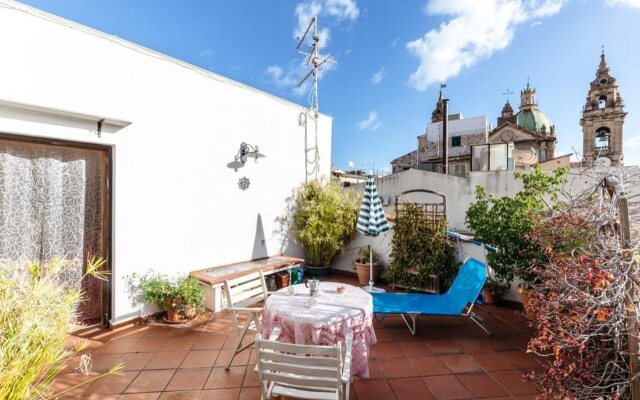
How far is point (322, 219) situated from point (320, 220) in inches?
2.9

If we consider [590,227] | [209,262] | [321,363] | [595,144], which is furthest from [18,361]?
[595,144]

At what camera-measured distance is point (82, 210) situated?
14.4ft

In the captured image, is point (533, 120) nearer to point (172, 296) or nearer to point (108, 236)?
point (172, 296)

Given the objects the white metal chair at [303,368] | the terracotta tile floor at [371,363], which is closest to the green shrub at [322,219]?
the terracotta tile floor at [371,363]

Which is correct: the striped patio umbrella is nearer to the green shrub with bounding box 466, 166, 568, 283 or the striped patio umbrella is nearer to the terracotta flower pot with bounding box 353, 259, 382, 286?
the terracotta flower pot with bounding box 353, 259, 382, 286

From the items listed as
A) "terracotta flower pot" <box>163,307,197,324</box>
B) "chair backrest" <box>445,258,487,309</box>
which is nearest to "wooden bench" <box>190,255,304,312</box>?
"terracotta flower pot" <box>163,307,197,324</box>

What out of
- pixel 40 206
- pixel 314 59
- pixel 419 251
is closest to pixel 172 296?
pixel 40 206

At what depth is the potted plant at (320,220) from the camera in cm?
751

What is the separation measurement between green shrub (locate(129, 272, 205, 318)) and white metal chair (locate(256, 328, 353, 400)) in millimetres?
2992

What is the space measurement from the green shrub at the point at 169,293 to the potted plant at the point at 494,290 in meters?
5.24

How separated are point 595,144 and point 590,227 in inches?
Answer: 1615

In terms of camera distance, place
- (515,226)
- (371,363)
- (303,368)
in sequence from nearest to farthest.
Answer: (303,368)
(371,363)
(515,226)

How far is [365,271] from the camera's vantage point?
7.21 meters

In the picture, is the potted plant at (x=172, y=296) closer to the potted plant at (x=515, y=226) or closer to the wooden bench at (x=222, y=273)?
the wooden bench at (x=222, y=273)
